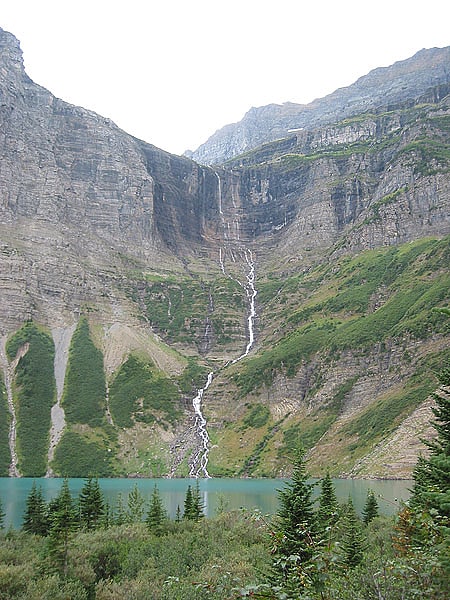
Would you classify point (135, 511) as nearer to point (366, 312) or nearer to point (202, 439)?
point (202, 439)

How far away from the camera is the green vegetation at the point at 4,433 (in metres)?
127

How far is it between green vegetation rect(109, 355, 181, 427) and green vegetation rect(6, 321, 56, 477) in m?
18.8

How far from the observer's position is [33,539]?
128 feet

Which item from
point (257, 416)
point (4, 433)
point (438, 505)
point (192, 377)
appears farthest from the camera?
point (192, 377)

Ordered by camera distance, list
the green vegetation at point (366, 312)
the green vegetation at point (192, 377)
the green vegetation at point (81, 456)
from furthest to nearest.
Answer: the green vegetation at point (192, 377) < the green vegetation at point (366, 312) < the green vegetation at point (81, 456)

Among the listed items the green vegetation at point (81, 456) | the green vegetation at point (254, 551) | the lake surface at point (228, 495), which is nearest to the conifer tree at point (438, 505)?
the green vegetation at point (254, 551)

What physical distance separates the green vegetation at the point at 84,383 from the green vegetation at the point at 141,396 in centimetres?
421

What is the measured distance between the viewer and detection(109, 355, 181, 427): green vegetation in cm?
15250

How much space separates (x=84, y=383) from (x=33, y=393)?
1563cm

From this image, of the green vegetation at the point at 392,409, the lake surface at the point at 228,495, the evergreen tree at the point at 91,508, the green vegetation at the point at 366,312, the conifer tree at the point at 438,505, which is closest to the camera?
the conifer tree at the point at 438,505

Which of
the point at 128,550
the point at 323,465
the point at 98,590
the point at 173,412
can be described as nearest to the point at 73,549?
the point at 128,550

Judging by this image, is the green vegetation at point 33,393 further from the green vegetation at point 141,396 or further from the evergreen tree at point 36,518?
the evergreen tree at point 36,518

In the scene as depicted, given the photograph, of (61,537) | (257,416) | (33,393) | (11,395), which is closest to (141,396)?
(33,393)

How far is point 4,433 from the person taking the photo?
137 m
